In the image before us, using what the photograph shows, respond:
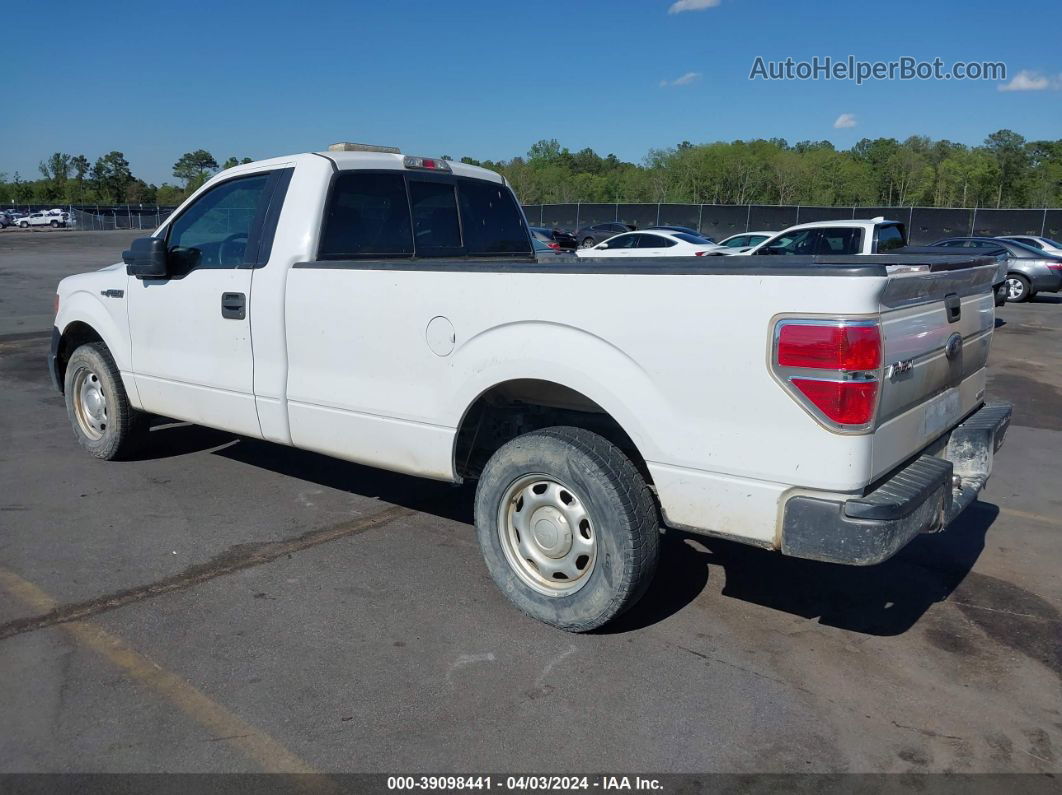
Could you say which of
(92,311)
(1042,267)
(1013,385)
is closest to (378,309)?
(92,311)

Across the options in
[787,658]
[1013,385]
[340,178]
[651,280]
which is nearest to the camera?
[651,280]

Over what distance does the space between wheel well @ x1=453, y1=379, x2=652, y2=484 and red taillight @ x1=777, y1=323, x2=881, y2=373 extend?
1.12m

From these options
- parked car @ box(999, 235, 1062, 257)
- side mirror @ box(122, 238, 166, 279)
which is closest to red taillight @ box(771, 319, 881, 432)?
side mirror @ box(122, 238, 166, 279)

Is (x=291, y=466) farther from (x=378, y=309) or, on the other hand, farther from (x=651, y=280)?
(x=651, y=280)

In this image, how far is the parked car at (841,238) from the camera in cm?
1530

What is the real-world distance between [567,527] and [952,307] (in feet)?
6.24

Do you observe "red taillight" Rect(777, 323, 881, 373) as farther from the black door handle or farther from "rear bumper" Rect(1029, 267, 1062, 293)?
"rear bumper" Rect(1029, 267, 1062, 293)

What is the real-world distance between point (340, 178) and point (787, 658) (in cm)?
338

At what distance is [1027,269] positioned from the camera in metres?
20.9

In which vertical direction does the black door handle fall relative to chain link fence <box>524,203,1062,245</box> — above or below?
below

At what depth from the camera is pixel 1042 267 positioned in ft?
68.2

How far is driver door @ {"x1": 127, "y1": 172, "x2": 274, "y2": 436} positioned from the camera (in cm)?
498

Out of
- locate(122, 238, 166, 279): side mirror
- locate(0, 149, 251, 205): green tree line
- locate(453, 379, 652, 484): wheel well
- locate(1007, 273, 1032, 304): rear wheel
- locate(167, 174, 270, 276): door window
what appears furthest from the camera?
locate(0, 149, 251, 205): green tree line

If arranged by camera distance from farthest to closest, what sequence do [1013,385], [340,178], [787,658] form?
[1013,385]
[340,178]
[787,658]
